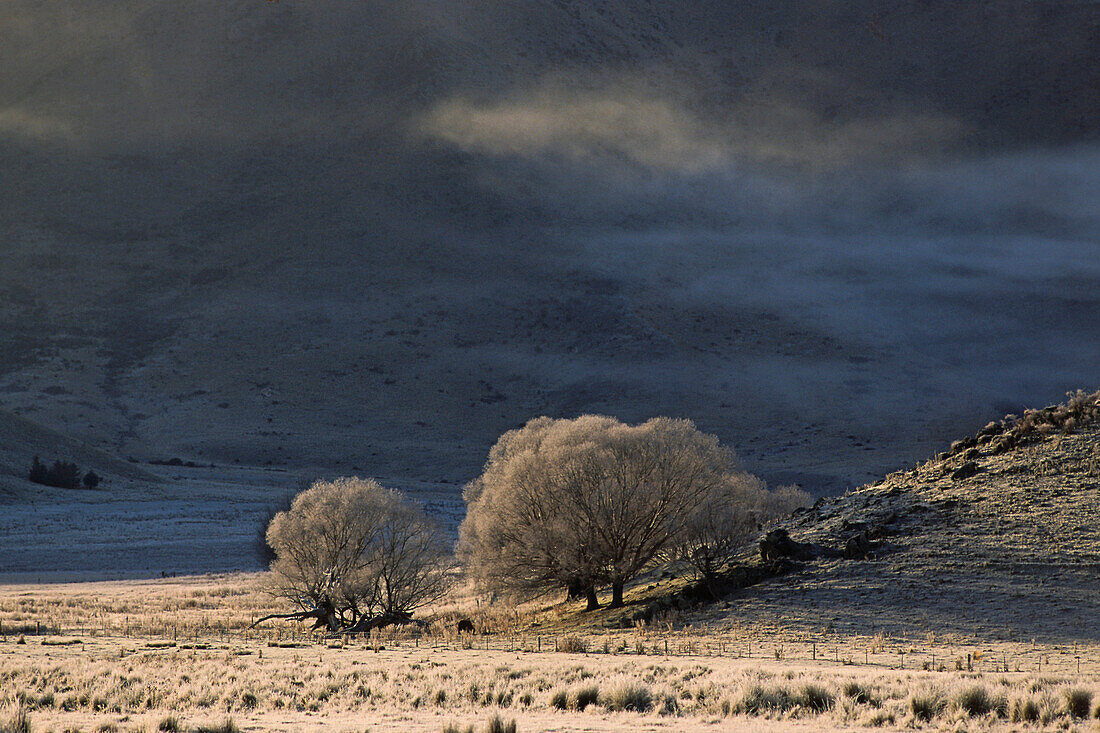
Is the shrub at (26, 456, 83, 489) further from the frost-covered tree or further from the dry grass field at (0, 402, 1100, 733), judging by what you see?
the frost-covered tree

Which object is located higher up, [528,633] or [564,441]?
[564,441]

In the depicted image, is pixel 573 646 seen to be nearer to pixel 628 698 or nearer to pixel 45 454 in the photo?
pixel 628 698

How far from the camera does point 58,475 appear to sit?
92.0 m

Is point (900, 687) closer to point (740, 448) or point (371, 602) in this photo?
point (371, 602)

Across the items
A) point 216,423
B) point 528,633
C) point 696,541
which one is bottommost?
point 528,633

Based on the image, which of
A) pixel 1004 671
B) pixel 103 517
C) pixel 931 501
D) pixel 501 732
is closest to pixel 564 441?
pixel 931 501

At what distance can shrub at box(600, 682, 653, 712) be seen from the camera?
52.3ft

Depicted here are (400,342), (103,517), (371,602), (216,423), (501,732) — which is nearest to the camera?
(501,732)

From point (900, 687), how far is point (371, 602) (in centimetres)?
2309

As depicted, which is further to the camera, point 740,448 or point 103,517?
point 740,448

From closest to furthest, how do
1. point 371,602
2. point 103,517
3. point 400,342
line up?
point 371,602 < point 103,517 < point 400,342

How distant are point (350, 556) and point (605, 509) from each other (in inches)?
370

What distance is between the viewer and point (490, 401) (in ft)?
575

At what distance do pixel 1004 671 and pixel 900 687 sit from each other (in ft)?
12.7
